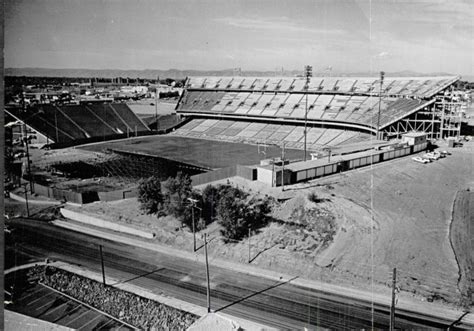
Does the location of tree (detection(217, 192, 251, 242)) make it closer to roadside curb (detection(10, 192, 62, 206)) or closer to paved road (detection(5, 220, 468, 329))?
paved road (detection(5, 220, 468, 329))

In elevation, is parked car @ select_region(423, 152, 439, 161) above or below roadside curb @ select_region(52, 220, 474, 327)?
above

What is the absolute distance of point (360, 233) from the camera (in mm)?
27469

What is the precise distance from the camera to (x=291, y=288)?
22875 mm

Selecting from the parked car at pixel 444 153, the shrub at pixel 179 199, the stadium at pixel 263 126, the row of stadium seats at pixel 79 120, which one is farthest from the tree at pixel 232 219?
the row of stadium seats at pixel 79 120

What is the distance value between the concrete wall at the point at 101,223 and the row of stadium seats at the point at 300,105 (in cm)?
3310

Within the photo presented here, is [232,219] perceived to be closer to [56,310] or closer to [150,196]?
[150,196]

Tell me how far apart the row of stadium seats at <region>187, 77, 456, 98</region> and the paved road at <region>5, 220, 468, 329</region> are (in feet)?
143

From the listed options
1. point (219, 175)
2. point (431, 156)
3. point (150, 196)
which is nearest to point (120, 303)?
point (150, 196)

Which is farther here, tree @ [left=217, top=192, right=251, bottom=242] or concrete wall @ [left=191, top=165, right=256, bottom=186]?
concrete wall @ [left=191, top=165, right=256, bottom=186]

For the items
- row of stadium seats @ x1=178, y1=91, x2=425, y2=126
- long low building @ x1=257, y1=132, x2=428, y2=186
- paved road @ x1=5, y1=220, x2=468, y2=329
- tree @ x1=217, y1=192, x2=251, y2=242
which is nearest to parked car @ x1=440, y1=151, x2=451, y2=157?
long low building @ x1=257, y1=132, x2=428, y2=186

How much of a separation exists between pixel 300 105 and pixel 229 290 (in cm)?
5107

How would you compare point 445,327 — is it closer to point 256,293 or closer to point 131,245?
point 256,293

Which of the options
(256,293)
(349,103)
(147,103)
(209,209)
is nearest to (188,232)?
(209,209)

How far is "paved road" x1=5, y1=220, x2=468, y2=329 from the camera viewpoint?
19.8 metres
